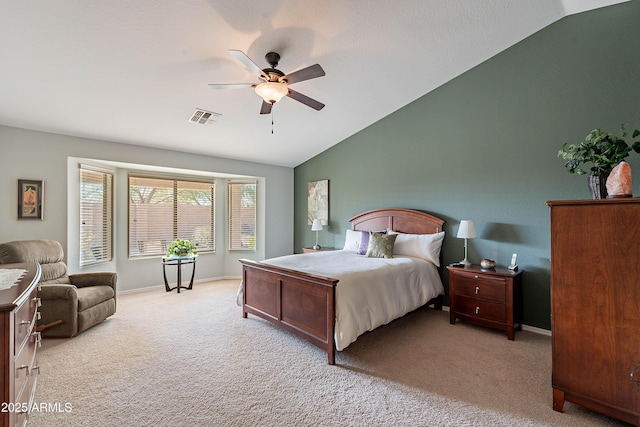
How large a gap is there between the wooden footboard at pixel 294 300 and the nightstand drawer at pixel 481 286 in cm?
184

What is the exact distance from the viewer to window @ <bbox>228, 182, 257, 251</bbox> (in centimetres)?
627

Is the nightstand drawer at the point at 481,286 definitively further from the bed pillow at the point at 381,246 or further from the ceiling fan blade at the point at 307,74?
the ceiling fan blade at the point at 307,74

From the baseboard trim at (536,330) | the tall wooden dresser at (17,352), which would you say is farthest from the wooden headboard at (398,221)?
the tall wooden dresser at (17,352)

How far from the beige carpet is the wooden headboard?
1391 millimetres

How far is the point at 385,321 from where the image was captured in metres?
3.04

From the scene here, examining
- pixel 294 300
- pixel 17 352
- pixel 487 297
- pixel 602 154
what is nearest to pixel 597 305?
pixel 602 154

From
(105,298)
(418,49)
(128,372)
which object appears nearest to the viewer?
(128,372)

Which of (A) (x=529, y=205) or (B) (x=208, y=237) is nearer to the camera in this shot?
(A) (x=529, y=205)

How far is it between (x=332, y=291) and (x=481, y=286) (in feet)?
6.30

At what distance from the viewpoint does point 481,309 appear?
3395mm

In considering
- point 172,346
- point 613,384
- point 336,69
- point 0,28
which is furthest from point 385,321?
point 0,28

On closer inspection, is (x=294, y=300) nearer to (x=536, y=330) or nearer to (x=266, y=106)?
(x=266, y=106)

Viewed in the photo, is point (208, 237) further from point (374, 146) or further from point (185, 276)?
point (374, 146)

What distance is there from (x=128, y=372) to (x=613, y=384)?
3.60 metres
